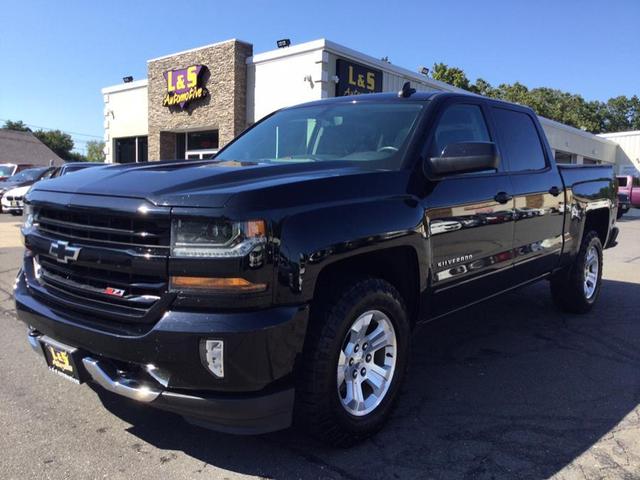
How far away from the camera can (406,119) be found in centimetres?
369

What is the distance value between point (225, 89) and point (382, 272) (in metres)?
16.2

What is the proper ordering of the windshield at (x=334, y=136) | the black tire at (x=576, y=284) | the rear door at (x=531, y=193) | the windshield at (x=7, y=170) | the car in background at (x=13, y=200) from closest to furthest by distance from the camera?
the windshield at (x=334, y=136) → the rear door at (x=531, y=193) → the black tire at (x=576, y=284) → the car in background at (x=13, y=200) → the windshield at (x=7, y=170)

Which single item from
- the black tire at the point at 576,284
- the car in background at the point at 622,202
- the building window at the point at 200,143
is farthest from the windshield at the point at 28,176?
the car in background at the point at 622,202

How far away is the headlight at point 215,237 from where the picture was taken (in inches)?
95.0

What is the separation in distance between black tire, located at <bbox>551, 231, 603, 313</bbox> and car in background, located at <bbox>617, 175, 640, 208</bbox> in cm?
2275

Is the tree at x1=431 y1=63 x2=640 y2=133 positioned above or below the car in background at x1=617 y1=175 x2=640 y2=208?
above

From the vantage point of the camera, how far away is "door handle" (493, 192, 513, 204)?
397 cm

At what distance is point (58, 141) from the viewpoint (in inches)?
3273

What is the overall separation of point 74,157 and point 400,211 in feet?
295

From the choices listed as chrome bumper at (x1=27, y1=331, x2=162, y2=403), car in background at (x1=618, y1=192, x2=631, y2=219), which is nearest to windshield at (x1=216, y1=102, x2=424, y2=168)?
chrome bumper at (x1=27, y1=331, x2=162, y2=403)

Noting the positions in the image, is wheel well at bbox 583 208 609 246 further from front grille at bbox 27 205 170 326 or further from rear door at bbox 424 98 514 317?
front grille at bbox 27 205 170 326

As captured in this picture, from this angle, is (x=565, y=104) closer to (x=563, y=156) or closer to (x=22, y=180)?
(x=563, y=156)

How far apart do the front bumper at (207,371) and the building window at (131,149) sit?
21.6m

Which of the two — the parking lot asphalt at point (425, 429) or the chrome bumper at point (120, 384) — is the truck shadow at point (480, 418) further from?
the chrome bumper at point (120, 384)
